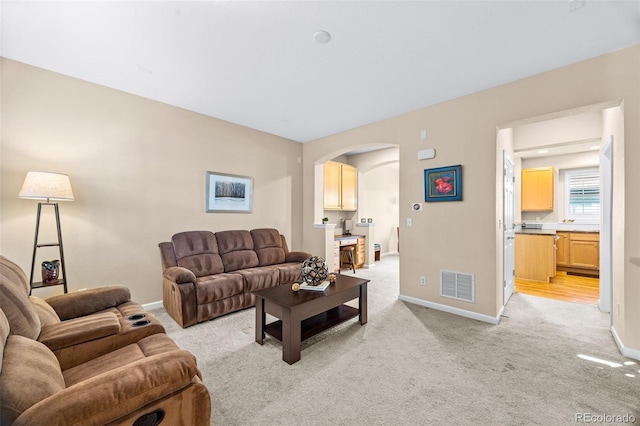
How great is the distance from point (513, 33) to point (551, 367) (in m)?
2.78

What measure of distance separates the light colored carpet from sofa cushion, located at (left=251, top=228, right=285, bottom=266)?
119 cm

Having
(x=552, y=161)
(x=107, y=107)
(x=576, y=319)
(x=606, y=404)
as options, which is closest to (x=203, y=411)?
(x=606, y=404)

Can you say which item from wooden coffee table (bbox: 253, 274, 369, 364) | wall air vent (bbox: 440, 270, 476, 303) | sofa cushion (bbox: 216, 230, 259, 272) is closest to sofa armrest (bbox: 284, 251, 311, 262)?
sofa cushion (bbox: 216, 230, 259, 272)

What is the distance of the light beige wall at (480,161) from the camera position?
7.82 ft

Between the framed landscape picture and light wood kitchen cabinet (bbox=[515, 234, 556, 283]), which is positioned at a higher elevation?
the framed landscape picture

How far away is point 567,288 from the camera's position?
457cm

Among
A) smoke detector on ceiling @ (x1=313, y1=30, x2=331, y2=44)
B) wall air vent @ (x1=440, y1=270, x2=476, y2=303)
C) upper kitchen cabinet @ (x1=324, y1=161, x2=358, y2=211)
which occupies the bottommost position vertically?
wall air vent @ (x1=440, y1=270, x2=476, y2=303)

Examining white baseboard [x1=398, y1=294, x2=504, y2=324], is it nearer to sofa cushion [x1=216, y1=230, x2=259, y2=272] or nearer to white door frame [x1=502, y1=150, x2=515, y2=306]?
white door frame [x1=502, y1=150, x2=515, y2=306]

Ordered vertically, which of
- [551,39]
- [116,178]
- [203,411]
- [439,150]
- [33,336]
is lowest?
[203,411]

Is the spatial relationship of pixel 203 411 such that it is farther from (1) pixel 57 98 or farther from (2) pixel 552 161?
(2) pixel 552 161

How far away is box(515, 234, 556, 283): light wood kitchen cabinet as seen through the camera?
4844 millimetres

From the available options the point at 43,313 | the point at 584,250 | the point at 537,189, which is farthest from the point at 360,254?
the point at 43,313

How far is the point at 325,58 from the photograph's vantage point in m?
2.63

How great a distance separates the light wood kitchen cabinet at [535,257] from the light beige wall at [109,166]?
5.30 metres
